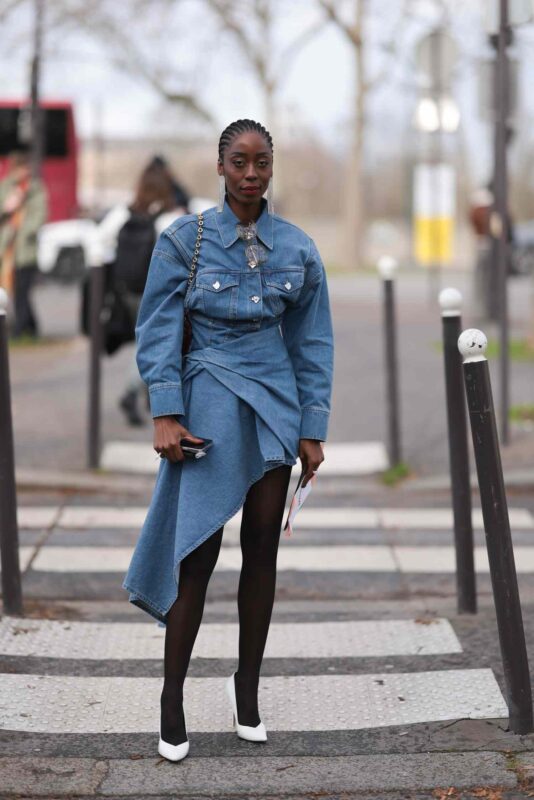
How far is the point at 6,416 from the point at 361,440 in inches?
179

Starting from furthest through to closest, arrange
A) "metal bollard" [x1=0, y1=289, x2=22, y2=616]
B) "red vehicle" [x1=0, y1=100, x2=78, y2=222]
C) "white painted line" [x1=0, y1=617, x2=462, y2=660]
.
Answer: "red vehicle" [x1=0, y1=100, x2=78, y2=222]
"metal bollard" [x1=0, y1=289, x2=22, y2=616]
"white painted line" [x1=0, y1=617, x2=462, y2=660]

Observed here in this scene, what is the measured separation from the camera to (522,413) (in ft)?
33.2

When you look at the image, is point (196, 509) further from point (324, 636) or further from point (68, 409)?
point (68, 409)

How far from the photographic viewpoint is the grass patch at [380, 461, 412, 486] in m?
8.55

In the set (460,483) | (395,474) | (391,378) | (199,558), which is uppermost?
(199,558)

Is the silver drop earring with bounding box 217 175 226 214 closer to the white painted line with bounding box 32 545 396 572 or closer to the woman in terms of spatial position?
the woman

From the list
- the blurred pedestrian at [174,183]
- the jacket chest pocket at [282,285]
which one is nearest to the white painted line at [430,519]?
the blurred pedestrian at [174,183]

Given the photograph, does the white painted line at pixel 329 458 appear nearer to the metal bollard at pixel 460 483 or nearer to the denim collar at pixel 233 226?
A: the metal bollard at pixel 460 483

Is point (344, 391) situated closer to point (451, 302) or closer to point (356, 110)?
point (451, 302)

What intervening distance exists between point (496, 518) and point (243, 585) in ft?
2.51

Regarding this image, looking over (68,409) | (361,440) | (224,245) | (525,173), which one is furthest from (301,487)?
(525,173)

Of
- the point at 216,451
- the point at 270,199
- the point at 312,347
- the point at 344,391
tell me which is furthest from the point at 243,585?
the point at 344,391

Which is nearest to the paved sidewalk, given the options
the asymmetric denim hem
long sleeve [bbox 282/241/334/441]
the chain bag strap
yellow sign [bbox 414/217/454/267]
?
the asymmetric denim hem

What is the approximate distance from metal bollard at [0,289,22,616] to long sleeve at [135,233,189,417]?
1.52 meters
